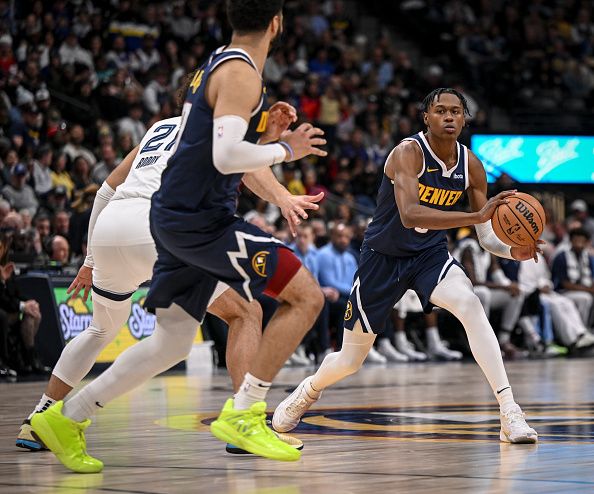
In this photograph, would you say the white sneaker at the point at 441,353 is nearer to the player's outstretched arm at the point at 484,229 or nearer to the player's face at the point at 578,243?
the player's face at the point at 578,243

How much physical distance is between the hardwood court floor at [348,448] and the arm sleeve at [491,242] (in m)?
1.04

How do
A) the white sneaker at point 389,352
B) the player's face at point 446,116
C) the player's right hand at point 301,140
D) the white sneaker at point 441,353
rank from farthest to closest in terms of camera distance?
the white sneaker at point 441,353 → the white sneaker at point 389,352 → the player's face at point 446,116 → the player's right hand at point 301,140

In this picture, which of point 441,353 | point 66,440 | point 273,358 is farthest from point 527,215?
point 441,353

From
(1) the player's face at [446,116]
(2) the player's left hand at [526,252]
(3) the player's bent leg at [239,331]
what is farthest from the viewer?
(1) the player's face at [446,116]

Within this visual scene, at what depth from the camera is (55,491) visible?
4.42m

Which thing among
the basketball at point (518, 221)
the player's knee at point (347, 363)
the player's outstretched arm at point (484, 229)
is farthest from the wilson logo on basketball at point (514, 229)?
the player's knee at point (347, 363)

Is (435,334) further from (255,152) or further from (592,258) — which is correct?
(255,152)

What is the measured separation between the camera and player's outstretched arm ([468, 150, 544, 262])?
21.1 ft

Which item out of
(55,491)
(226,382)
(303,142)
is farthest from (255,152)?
(226,382)

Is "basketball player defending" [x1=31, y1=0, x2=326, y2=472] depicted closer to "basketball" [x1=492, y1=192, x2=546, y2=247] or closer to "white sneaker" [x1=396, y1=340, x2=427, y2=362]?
"basketball" [x1=492, y1=192, x2=546, y2=247]

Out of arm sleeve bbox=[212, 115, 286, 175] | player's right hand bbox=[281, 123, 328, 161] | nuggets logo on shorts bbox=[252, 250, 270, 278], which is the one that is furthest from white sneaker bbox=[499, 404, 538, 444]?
arm sleeve bbox=[212, 115, 286, 175]

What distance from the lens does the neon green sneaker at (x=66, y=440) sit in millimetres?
4953

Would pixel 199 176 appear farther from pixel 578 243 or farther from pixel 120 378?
pixel 578 243

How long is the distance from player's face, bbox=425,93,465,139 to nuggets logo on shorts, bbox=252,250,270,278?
2.14 metres
